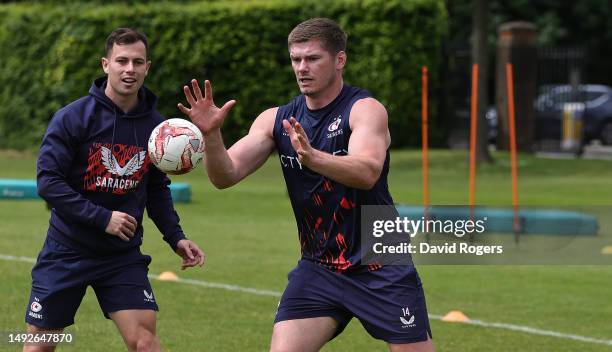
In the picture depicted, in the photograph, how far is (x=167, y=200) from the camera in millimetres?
7141

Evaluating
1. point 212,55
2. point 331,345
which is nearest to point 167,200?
point 331,345

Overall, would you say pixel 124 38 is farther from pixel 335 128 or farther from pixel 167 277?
pixel 167 277

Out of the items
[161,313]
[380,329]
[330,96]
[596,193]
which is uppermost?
[330,96]

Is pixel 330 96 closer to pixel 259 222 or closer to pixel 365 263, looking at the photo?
pixel 365 263

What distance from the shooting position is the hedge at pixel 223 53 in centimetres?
2755

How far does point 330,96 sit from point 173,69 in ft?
74.6

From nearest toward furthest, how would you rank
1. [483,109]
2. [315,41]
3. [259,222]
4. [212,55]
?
[315,41] < [259,222] < [483,109] < [212,55]

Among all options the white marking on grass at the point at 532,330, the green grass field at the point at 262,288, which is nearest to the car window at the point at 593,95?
the green grass field at the point at 262,288

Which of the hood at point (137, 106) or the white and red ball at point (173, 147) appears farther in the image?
the hood at point (137, 106)

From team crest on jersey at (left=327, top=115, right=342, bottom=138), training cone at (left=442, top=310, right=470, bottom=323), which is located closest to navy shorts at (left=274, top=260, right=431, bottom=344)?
team crest on jersey at (left=327, top=115, right=342, bottom=138)

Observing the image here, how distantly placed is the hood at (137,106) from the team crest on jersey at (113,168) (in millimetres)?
217

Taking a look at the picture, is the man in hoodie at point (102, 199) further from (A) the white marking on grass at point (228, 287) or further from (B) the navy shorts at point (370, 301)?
(A) the white marking on grass at point (228, 287)

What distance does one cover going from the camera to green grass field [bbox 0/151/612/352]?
9.49 metres

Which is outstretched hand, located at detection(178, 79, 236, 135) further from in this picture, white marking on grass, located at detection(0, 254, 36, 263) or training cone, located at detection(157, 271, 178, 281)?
white marking on grass, located at detection(0, 254, 36, 263)
